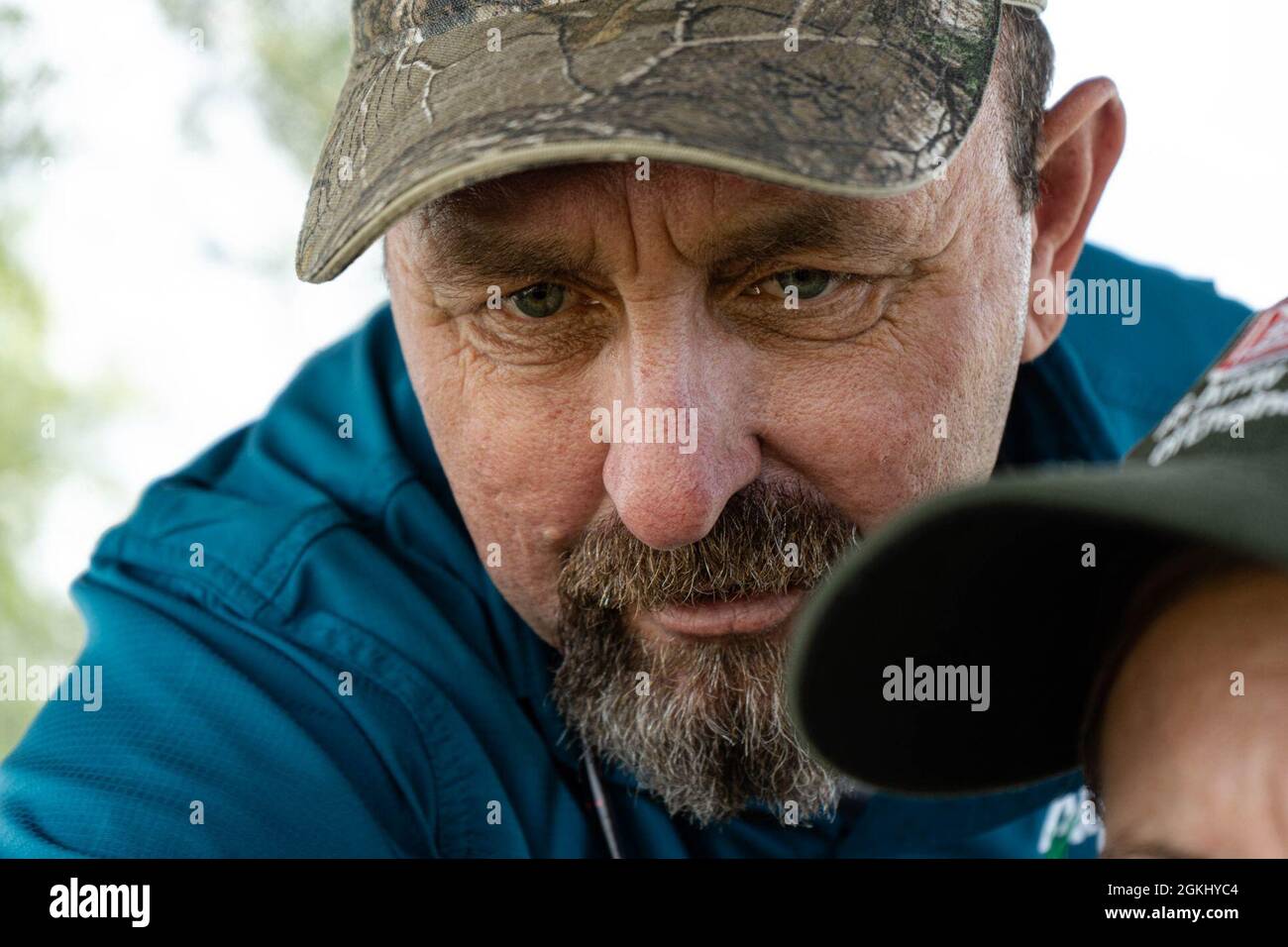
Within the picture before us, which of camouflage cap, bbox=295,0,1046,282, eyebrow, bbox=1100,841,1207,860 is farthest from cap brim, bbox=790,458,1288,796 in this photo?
camouflage cap, bbox=295,0,1046,282

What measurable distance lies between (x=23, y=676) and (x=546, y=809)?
109cm

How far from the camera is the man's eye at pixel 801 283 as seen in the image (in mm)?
1457

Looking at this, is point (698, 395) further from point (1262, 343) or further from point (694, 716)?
point (1262, 343)

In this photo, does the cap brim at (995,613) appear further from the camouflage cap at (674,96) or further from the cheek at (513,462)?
the cheek at (513,462)

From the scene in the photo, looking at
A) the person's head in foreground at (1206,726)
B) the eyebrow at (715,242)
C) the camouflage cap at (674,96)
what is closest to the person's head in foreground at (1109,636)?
the person's head in foreground at (1206,726)

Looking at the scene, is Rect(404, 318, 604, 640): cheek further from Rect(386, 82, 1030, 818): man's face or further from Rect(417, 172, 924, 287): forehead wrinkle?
Rect(417, 172, 924, 287): forehead wrinkle

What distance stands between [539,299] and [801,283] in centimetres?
27

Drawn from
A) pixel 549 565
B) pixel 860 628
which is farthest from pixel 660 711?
pixel 860 628

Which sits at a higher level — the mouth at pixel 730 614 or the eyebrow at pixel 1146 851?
the mouth at pixel 730 614

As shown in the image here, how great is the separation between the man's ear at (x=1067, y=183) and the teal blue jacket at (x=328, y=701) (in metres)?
0.65

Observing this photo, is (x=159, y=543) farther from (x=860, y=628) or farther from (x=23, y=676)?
(x=860, y=628)

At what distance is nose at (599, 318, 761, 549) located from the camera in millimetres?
1401
